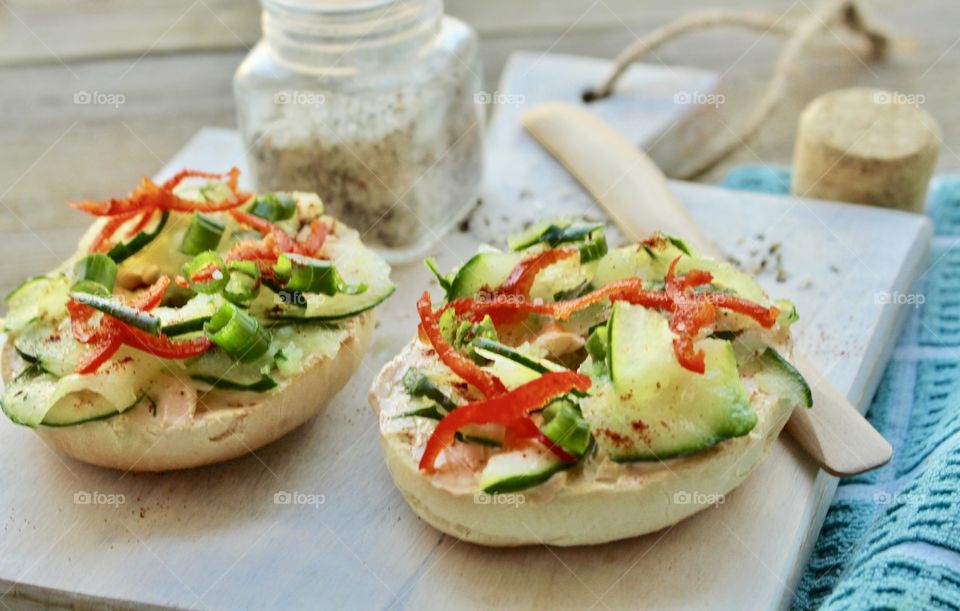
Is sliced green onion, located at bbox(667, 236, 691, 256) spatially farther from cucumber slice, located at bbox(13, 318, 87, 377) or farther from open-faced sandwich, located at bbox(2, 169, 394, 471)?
cucumber slice, located at bbox(13, 318, 87, 377)

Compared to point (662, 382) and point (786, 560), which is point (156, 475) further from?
point (786, 560)

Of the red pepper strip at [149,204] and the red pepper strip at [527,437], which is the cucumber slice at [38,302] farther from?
the red pepper strip at [527,437]

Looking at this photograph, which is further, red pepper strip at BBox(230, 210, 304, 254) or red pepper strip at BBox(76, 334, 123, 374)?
red pepper strip at BBox(230, 210, 304, 254)

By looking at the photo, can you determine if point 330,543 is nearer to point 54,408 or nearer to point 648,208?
point 54,408

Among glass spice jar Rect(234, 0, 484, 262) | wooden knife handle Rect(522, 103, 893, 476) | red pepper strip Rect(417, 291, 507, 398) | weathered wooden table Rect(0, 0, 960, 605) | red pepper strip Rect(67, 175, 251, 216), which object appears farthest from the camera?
weathered wooden table Rect(0, 0, 960, 605)

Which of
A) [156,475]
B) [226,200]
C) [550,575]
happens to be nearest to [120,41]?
[226,200]

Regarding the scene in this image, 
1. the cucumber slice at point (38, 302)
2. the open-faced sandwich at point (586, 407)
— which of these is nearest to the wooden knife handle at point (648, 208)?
the open-faced sandwich at point (586, 407)

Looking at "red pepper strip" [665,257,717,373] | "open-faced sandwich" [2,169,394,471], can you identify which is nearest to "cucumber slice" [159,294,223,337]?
"open-faced sandwich" [2,169,394,471]

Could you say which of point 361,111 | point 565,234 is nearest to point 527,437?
point 565,234
